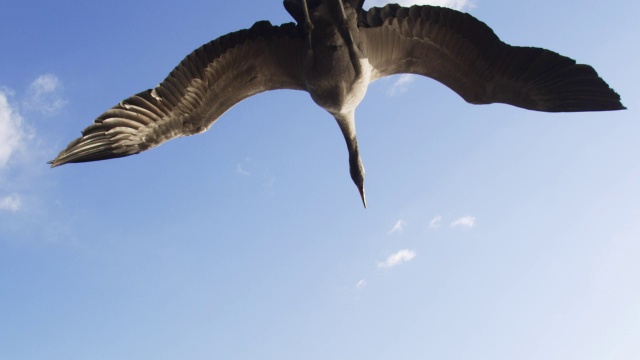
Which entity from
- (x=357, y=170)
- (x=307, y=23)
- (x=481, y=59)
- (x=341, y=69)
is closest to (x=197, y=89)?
(x=307, y=23)

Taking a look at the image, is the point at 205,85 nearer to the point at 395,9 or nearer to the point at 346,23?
the point at 346,23

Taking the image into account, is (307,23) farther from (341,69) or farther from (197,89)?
(197,89)

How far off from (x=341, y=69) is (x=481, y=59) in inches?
96.9

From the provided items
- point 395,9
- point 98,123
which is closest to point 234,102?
point 98,123

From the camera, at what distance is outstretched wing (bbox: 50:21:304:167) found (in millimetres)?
10688

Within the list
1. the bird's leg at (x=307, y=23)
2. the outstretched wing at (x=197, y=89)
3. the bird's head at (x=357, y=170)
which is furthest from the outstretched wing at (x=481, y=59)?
the bird's head at (x=357, y=170)

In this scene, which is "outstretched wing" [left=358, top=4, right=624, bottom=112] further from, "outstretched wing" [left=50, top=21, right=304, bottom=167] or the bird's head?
the bird's head

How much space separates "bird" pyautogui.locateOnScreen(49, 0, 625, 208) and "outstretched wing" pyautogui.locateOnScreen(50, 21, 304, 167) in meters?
0.02

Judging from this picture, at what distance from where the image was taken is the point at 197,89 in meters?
11.0

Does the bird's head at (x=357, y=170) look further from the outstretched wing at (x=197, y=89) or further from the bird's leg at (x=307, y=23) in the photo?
the bird's leg at (x=307, y=23)

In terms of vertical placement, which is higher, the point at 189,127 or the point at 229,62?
the point at 229,62

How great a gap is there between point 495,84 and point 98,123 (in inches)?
271

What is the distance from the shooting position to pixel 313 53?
10414 mm

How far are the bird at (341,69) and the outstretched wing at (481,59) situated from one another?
17 mm
